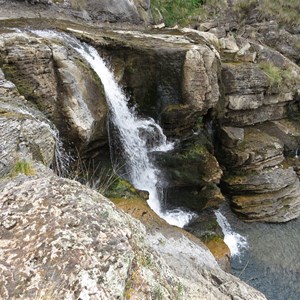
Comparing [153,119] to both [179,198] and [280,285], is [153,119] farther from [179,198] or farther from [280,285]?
[280,285]

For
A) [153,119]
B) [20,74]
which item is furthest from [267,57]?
[20,74]

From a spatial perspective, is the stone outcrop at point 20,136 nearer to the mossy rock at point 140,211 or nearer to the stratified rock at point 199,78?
the mossy rock at point 140,211

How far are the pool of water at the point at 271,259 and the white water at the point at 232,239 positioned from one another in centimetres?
14

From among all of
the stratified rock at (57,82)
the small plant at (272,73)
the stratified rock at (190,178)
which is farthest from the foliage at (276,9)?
the stratified rock at (57,82)

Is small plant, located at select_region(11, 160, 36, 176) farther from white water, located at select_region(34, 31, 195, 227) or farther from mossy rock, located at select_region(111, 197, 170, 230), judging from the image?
white water, located at select_region(34, 31, 195, 227)

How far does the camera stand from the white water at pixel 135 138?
27.6 feet

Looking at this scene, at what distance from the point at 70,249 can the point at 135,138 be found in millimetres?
6991

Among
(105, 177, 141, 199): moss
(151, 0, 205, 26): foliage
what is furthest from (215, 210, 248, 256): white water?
(151, 0, 205, 26): foliage

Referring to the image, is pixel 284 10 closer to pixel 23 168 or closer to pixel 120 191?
pixel 120 191

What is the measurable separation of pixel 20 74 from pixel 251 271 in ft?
25.2

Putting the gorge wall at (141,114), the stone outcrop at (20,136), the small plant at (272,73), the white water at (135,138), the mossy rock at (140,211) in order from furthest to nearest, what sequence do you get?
the small plant at (272,73) → the white water at (135,138) → the mossy rock at (140,211) → the stone outcrop at (20,136) → the gorge wall at (141,114)

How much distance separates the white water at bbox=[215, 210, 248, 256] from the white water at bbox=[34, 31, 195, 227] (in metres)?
1.33

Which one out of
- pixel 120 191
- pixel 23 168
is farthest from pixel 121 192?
pixel 23 168

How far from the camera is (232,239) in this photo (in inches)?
384
